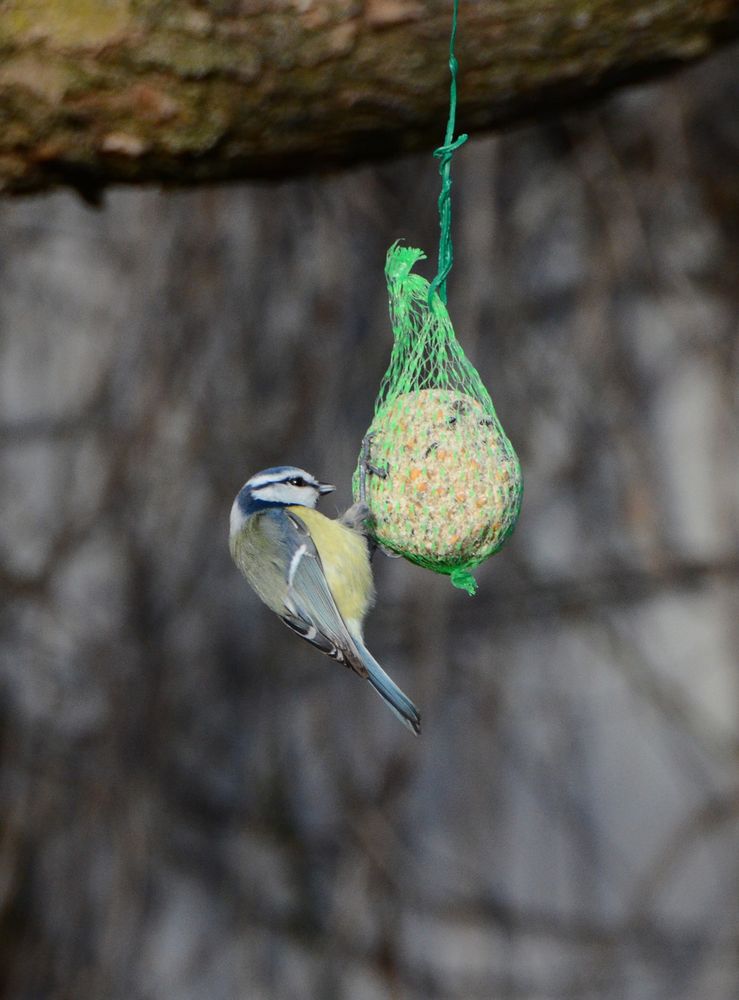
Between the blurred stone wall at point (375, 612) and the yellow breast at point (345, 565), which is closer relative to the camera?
the yellow breast at point (345, 565)

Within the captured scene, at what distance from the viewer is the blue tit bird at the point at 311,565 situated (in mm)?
1609

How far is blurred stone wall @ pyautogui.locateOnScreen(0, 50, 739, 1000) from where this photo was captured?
8.74 ft

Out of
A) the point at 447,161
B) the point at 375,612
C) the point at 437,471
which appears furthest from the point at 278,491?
the point at 375,612

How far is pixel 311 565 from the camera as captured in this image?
165 centimetres

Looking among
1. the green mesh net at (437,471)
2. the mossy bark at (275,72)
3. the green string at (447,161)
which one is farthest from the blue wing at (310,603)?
the mossy bark at (275,72)

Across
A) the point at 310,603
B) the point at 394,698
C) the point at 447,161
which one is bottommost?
the point at 394,698

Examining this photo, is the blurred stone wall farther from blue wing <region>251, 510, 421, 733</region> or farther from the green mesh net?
the green mesh net

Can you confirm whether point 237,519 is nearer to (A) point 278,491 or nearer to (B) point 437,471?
(A) point 278,491

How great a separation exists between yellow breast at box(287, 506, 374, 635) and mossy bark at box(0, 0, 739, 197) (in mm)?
494

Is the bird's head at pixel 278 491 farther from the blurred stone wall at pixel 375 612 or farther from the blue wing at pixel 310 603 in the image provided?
the blurred stone wall at pixel 375 612

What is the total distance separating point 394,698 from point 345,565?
0.71 ft

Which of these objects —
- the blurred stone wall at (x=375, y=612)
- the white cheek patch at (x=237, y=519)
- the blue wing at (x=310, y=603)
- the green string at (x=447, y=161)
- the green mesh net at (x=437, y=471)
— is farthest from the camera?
the blurred stone wall at (x=375, y=612)

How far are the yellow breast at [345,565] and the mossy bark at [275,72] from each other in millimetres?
494

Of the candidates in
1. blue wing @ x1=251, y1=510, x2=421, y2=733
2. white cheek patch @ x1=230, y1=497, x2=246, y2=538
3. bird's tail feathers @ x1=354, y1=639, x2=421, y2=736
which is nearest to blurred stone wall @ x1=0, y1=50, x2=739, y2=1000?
white cheek patch @ x1=230, y1=497, x2=246, y2=538
